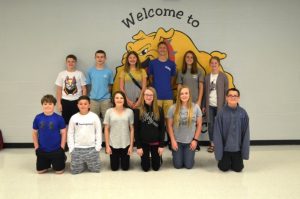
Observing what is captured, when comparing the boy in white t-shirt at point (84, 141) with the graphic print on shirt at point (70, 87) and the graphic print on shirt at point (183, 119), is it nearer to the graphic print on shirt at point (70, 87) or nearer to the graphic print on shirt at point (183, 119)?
the graphic print on shirt at point (70, 87)

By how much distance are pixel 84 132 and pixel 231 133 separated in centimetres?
181

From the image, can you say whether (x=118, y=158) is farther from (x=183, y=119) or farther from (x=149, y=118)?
(x=183, y=119)

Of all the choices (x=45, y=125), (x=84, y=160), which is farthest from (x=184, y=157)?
(x=45, y=125)

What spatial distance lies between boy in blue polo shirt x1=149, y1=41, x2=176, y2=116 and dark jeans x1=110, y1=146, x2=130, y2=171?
1069mm

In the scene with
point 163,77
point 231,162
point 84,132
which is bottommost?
point 231,162

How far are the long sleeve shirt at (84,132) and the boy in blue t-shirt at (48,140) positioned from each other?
13cm

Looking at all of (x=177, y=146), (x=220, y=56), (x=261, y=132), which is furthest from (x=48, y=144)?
(x=261, y=132)

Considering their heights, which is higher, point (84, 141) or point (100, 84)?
point (100, 84)

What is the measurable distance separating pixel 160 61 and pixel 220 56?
101cm

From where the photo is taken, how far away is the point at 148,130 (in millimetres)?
4137

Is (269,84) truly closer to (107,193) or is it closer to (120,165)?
(120,165)

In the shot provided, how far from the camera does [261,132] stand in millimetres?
5426

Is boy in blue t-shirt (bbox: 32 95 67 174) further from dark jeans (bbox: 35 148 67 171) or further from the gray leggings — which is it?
the gray leggings

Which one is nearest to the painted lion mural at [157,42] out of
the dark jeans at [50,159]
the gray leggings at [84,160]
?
the gray leggings at [84,160]
